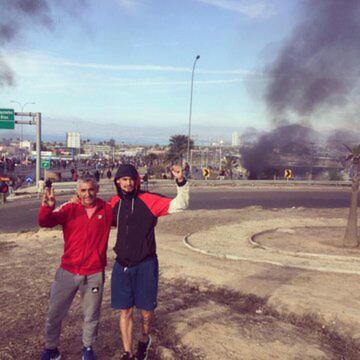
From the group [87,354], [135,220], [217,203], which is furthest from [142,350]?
[217,203]

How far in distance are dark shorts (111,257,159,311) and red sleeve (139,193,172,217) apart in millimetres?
430

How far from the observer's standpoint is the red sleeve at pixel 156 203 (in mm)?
4094

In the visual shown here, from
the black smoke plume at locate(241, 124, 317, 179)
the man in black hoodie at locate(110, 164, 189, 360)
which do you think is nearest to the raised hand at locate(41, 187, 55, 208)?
the man in black hoodie at locate(110, 164, 189, 360)

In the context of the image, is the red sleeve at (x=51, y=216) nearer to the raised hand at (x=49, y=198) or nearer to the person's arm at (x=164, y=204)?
the raised hand at (x=49, y=198)

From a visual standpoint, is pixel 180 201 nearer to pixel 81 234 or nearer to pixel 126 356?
pixel 81 234

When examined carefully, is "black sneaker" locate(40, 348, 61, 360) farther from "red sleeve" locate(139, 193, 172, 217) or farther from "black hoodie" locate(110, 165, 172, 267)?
"red sleeve" locate(139, 193, 172, 217)

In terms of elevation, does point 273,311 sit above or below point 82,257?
below

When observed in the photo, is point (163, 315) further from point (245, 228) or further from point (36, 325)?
point (245, 228)

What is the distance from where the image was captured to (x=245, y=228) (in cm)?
1270

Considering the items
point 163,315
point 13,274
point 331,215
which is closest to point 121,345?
point 163,315

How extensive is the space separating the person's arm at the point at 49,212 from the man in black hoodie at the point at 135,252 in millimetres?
496

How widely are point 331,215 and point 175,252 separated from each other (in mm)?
7954

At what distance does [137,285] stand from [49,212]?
Answer: 1001 mm

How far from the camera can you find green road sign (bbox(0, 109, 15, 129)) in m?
28.6
